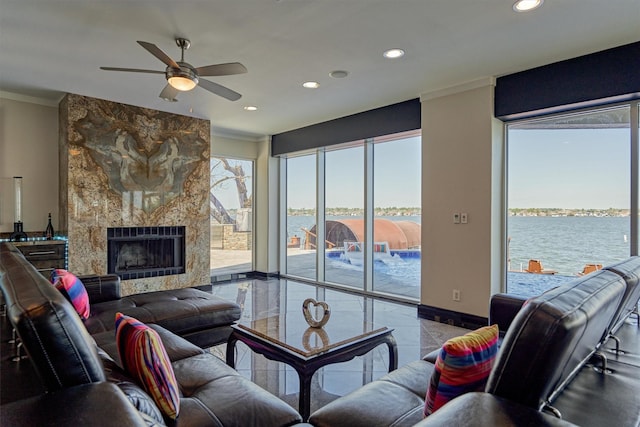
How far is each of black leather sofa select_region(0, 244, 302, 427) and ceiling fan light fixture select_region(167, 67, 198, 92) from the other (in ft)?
5.44

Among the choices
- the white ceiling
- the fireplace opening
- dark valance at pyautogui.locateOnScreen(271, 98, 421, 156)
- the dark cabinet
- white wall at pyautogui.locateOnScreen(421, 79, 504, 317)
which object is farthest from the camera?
the fireplace opening

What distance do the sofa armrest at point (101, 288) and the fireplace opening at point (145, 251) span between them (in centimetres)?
188

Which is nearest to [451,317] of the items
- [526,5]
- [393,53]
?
[393,53]

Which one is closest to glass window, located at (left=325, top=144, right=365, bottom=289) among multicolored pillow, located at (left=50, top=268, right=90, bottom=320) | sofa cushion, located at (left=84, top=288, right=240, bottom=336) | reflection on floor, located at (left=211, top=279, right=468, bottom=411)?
reflection on floor, located at (left=211, top=279, right=468, bottom=411)

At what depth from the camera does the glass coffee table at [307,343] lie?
2.11 m

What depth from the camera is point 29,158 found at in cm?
473

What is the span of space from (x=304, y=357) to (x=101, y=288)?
2.11 metres

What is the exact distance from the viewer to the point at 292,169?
6996 millimetres

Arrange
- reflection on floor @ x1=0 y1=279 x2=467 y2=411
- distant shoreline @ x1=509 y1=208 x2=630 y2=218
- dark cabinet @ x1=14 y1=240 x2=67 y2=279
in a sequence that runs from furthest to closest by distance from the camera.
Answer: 1. dark cabinet @ x1=14 y1=240 x2=67 y2=279
2. distant shoreline @ x1=509 y1=208 x2=630 y2=218
3. reflection on floor @ x1=0 y1=279 x2=467 y2=411

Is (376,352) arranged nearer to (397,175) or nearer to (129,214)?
(397,175)

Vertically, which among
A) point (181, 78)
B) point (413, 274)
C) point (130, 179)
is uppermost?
point (181, 78)

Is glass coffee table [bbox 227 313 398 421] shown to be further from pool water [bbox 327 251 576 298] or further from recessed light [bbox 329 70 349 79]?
recessed light [bbox 329 70 349 79]

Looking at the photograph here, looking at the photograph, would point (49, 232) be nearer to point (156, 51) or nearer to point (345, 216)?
point (156, 51)

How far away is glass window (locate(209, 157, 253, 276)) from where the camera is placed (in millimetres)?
6645
